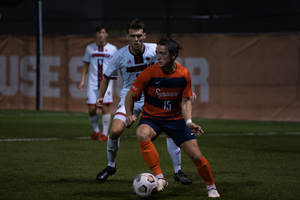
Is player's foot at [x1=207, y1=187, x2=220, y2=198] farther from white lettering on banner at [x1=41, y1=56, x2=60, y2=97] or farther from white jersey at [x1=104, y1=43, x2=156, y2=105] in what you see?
white lettering on banner at [x1=41, y1=56, x2=60, y2=97]

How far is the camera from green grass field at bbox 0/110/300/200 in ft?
15.7

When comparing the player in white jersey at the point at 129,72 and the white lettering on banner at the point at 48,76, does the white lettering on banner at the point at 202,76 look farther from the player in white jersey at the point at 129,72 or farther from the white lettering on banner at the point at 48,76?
the player in white jersey at the point at 129,72

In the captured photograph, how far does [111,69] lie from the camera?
5676 mm

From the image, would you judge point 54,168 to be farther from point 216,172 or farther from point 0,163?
point 216,172

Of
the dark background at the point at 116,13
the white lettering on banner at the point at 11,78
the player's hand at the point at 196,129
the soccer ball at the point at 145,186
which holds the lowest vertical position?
the white lettering on banner at the point at 11,78

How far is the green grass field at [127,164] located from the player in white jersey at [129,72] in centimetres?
26

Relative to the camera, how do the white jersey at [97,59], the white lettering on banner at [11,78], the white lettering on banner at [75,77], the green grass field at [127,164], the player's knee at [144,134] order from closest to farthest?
the player's knee at [144,134], the green grass field at [127,164], the white jersey at [97,59], the white lettering on banner at [75,77], the white lettering on banner at [11,78]

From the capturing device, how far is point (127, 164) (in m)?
6.41

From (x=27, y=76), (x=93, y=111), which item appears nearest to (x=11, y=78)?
(x=27, y=76)

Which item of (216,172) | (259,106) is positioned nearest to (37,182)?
(216,172)

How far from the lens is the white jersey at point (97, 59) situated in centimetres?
937

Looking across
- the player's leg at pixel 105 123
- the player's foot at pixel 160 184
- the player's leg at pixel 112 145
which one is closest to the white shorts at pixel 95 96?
the player's leg at pixel 105 123

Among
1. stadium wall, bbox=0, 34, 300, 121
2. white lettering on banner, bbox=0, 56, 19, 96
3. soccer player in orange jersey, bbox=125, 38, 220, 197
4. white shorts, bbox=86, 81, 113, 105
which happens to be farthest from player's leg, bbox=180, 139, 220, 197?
white lettering on banner, bbox=0, 56, 19, 96

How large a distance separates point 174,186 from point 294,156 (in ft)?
9.26
